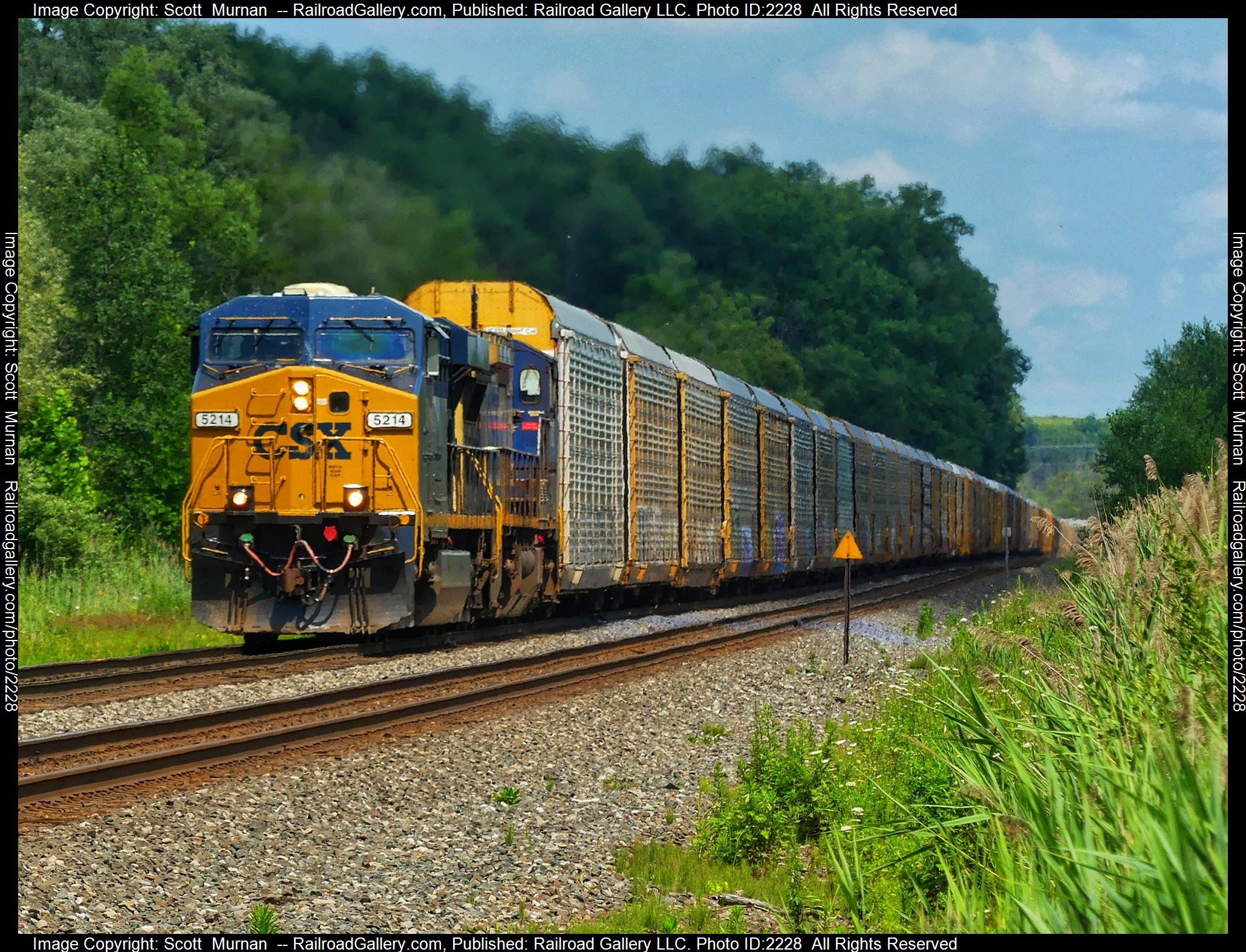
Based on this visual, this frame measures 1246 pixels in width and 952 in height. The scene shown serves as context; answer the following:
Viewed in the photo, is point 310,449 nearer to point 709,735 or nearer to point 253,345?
point 253,345

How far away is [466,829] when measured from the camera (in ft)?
26.5

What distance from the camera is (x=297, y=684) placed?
13352 millimetres

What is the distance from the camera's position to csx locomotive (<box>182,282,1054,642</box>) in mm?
15180

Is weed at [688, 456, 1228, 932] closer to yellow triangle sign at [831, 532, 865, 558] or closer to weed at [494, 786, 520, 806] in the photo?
weed at [494, 786, 520, 806]

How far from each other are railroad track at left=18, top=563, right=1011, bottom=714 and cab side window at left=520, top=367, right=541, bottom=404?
3.05 meters

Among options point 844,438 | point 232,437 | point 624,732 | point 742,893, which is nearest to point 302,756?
point 624,732

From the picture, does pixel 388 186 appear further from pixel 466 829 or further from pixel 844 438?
pixel 466 829

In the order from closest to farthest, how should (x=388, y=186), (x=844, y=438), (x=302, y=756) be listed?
(x=302, y=756)
(x=844, y=438)
(x=388, y=186)

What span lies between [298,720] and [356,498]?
4.42 meters

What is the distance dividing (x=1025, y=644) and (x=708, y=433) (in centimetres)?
1874

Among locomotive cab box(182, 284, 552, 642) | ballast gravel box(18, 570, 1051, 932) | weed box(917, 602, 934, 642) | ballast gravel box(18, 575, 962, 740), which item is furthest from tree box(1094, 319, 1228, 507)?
ballast gravel box(18, 570, 1051, 932)
